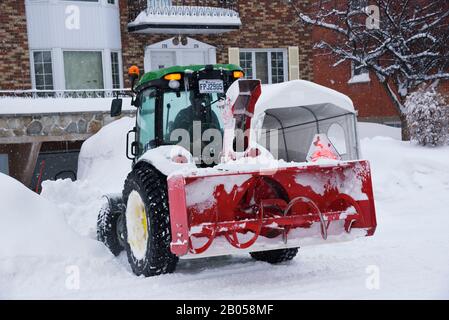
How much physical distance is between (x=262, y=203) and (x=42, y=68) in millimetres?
12892

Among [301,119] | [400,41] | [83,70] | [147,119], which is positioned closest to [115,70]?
[83,70]

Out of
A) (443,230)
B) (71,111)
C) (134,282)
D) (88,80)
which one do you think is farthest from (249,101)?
(88,80)

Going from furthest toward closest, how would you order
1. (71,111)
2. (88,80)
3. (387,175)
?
(88,80)
(71,111)
(387,175)

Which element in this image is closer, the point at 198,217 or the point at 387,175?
the point at 198,217

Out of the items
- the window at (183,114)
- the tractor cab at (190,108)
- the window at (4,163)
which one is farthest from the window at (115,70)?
the window at (183,114)

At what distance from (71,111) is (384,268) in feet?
34.0

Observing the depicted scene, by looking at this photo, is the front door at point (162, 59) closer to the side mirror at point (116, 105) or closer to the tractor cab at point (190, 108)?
the side mirror at point (116, 105)

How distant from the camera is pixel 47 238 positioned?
20.2 feet

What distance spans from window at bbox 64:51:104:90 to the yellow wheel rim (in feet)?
38.7

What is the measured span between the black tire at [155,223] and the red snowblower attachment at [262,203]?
0.33m

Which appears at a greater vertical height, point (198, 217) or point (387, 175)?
point (198, 217)

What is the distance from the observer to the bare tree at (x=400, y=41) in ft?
49.4

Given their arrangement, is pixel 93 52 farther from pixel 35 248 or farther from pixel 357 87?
pixel 35 248
